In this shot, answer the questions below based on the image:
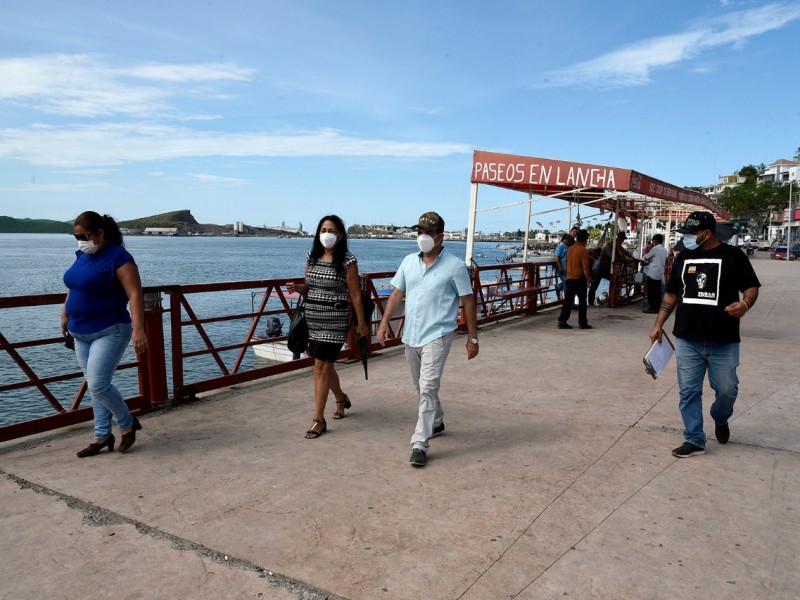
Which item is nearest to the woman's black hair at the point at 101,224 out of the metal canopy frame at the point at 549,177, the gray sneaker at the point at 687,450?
the gray sneaker at the point at 687,450

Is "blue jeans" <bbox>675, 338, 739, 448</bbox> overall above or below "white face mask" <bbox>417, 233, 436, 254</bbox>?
below

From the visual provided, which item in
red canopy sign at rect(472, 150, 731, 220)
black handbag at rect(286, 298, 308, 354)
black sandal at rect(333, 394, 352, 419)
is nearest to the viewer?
black handbag at rect(286, 298, 308, 354)

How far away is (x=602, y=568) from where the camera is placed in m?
2.95

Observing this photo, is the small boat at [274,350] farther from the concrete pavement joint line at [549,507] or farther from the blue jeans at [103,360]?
the concrete pavement joint line at [549,507]

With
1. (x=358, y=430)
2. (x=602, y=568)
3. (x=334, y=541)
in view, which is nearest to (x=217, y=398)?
(x=358, y=430)

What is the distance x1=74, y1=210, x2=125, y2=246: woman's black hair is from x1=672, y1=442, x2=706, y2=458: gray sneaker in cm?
412

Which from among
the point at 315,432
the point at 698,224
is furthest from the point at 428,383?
the point at 698,224

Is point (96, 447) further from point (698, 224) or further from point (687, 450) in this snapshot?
point (698, 224)

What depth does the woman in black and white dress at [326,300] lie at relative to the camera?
4828mm

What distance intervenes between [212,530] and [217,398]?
9.23ft

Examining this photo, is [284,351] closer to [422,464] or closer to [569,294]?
[569,294]

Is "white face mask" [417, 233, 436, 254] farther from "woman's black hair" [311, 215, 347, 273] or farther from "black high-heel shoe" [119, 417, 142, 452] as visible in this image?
"black high-heel shoe" [119, 417, 142, 452]

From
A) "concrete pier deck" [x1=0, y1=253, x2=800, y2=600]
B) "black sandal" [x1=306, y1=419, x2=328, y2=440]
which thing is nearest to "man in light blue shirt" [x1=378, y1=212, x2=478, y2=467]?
"concrete pier deck" [x1=0, y1=253, x2=800, y2=600]

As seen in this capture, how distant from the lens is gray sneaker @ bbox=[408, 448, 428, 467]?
421cm
